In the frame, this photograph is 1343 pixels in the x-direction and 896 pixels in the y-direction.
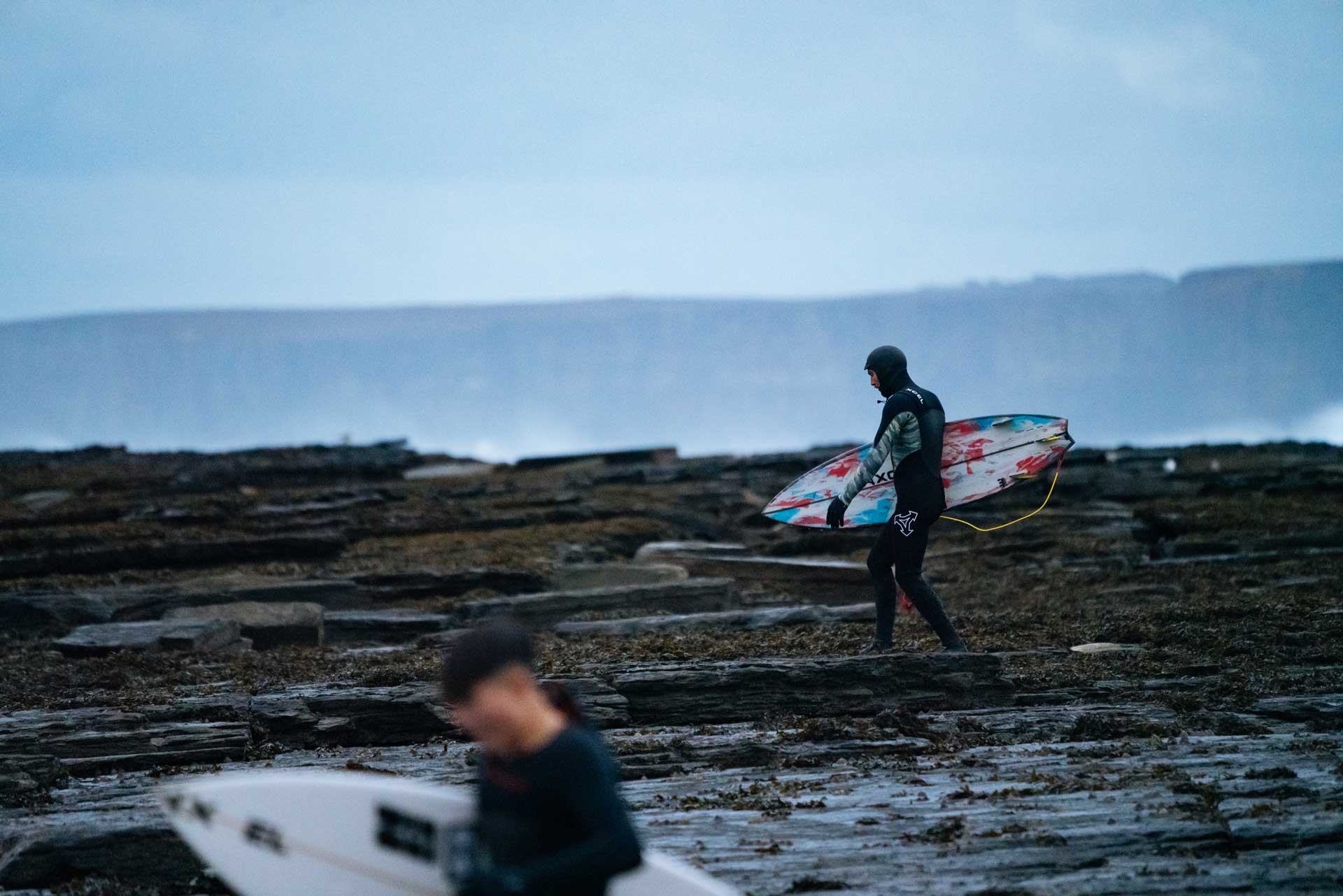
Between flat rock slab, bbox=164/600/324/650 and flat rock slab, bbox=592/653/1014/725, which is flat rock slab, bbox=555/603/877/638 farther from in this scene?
flat rock slab, bbox=592/653/1014/725

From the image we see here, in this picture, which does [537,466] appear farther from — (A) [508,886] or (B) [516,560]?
(A) [508,886]

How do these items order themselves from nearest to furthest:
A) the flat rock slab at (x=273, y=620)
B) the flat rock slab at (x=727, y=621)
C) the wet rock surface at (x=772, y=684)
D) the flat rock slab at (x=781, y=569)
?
1. the wet rock surface at (x=772, y=684)
2. the flat rock slab at (x=727, y=621)
3. the flat rock slab at (x=273, y=620)
4. the flat rock slab at (x=781, y=569)

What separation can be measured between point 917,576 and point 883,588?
389 mm

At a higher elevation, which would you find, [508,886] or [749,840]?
[508,886]

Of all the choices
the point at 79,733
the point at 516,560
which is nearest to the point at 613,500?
the point at 516,560

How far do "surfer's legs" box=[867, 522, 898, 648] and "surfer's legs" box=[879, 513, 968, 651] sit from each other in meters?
0.15

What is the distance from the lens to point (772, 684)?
28.8 feet

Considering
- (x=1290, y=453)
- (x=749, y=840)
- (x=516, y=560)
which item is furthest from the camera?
(x=1290, y=453)

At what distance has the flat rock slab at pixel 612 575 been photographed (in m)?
15.5

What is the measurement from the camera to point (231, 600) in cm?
1508

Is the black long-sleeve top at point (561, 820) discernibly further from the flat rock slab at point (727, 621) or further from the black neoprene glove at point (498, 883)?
the flat rock slab at point (727, 621)

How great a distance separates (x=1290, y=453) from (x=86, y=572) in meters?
26.7

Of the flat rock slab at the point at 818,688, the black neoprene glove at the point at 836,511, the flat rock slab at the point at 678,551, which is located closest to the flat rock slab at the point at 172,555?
the flat rock slab at the point at 678,551

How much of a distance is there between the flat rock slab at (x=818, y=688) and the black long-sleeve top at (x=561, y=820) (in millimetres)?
4764
